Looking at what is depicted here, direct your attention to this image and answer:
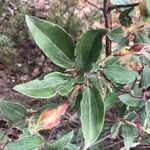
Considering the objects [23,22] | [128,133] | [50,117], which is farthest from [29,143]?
[23,22]

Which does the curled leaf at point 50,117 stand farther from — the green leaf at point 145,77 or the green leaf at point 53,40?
the green leaf at point 145,77

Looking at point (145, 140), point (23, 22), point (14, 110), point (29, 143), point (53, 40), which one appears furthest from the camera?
point (23, 22)

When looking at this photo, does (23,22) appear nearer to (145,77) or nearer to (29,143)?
(145,77)

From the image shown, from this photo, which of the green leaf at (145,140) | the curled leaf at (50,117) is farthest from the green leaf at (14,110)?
the green leaf at (145,140)

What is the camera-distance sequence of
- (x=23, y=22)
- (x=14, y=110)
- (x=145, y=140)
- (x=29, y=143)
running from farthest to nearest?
(x=23, y=22) → (x=145, y=140) → (x=14, y=110) → (x=29, y=143)

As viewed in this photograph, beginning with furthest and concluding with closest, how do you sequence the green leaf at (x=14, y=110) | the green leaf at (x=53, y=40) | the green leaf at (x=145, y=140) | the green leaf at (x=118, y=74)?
the green leaf at (x=145, y=140) → the green leaf at (x=14, y=110) → the green leaf at (x=118, y=74) → the green leaf at (x=53, y=40)

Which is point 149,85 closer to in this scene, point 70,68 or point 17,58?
point 70,68

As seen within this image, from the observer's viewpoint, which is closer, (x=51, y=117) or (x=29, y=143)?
(x=51, y=117)
